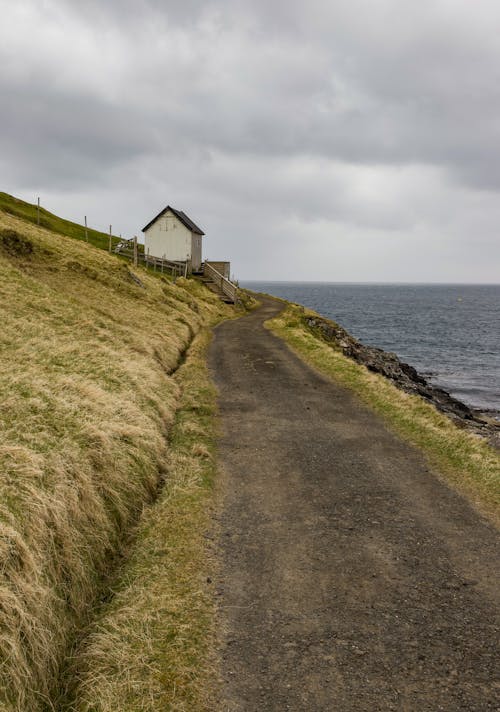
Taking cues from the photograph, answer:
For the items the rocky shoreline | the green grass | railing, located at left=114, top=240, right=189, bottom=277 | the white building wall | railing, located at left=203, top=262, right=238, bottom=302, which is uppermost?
the green grass

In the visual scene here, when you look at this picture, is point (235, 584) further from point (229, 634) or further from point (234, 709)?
point (234, 709)

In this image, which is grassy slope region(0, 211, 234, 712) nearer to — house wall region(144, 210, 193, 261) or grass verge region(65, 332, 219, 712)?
grass verge region(65, 332, 219, 712)

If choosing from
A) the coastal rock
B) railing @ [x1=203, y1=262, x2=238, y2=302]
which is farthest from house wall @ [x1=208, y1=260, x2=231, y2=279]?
the coastal rock

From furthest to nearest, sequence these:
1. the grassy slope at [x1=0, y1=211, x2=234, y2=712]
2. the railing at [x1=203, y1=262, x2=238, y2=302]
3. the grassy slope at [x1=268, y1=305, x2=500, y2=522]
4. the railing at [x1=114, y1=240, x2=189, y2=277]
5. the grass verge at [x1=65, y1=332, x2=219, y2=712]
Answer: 1. the railing at [x1=114, y1=240, x2=189, y2=277]
2. the railing at [x1=203, y1=262, x2=238, y2=302]
3. the grassy slope at [x1=268, y1=305, x2=500, y2=522]
4. the grassy slope at [x1=0, y1=211, x2=234, y2=712]
5. the grass verge at [x1=65, y1=332, x2=219, y2=712]

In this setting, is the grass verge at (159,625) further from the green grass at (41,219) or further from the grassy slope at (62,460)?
the green grass at (41,219)

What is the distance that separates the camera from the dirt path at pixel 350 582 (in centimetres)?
580

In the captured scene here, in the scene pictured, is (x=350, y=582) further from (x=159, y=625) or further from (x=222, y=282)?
(x=222, y=282)

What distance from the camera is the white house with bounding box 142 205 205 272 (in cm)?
6012

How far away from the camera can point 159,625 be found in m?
6.70

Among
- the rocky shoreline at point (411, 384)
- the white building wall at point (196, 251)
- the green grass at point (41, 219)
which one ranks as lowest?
the rocky shoreline at point (411, 384)

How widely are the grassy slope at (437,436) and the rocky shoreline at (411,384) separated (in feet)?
18.4

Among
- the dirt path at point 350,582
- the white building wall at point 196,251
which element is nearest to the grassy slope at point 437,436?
the dirt path at point 350,582

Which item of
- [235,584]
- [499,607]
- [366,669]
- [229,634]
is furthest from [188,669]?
[499,607]

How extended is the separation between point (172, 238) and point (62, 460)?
55.0 m
